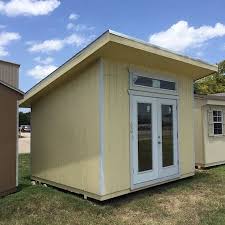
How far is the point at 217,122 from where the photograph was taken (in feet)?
38.2

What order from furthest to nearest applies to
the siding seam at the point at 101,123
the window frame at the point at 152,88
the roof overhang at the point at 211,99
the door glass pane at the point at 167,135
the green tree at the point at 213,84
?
the green tree at the point at 213,84 → the roof overhang at the point at 211,99 → the door glass pane at the point at 167,135 → the window frame at the point at 152,88 → the siding seam at the point at 101,123

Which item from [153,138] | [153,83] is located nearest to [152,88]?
[153,83]

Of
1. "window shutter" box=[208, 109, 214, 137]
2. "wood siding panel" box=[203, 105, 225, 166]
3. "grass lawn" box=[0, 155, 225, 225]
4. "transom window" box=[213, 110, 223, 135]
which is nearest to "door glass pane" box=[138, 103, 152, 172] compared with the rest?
"grass lawn" box=[0, 155, 225, 225]

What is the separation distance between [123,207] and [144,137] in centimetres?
186

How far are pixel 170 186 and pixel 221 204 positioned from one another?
1856 mm

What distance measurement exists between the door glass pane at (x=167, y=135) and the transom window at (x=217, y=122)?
3.57 meters

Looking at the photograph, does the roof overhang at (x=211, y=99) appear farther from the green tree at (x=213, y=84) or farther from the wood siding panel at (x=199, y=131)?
the green tree at (x=213, y=84)

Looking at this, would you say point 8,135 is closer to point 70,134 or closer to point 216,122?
point 70,134

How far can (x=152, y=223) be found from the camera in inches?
217

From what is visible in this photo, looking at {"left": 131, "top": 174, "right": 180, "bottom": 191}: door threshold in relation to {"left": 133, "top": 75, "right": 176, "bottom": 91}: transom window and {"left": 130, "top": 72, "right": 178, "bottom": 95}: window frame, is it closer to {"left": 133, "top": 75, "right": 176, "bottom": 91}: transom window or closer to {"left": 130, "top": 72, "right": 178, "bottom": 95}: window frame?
{"left": 130, "top": 72, "right": 178, "bottom": 95}: window frame

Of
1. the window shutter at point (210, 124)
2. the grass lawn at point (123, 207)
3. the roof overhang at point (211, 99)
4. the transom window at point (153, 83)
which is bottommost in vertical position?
the grass lawn at point (123, 207)

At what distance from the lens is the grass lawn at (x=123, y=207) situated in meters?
5.64

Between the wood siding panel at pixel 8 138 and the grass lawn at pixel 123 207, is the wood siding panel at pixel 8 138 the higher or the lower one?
the higher one

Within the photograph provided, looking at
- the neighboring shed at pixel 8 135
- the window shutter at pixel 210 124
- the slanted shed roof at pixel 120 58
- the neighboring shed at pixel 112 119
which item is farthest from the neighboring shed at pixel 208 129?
the neighboring shed at pixel 8 135
